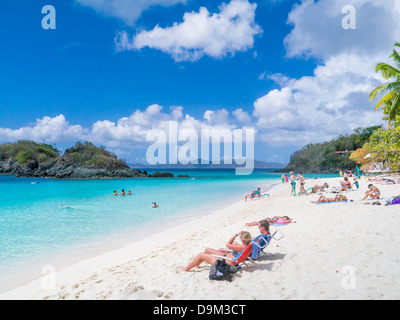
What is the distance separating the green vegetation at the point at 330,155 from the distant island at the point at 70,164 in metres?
58.7

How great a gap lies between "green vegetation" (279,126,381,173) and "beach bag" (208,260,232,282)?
82542 mm

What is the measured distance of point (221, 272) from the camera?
438cm

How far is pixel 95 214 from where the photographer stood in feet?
50.1

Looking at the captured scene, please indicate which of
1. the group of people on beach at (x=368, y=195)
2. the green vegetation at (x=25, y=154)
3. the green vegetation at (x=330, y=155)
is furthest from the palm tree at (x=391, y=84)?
the green vegetation at (x=25, y=154)

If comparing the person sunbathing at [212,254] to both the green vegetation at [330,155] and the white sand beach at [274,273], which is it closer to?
the white sand beach at [274,273]

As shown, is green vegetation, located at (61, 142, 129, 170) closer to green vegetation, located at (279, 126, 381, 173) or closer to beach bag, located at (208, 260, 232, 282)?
beach bag, located at (208, 260, 232, 282)

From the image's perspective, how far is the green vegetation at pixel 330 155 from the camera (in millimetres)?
81200

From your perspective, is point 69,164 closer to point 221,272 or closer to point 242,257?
point 242,257

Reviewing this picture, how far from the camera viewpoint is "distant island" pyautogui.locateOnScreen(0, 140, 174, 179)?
62938 mm

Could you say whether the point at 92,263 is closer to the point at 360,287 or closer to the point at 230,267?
the point at 230,267

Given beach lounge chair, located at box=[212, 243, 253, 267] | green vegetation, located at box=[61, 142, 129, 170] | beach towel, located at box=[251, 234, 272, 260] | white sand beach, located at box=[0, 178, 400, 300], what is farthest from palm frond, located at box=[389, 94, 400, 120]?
green vegetation, located at box=[61, 142, 129, 170]

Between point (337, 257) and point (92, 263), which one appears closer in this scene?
point (337, 257)
